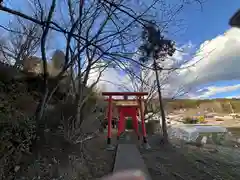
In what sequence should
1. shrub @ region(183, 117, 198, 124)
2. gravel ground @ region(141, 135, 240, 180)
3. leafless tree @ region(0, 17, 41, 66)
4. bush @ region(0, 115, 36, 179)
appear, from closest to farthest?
1. bush @ region(0, 115, 36, 179)
2. gravel ground @ region(141, 135, 240, 180)
3. leafless tree @ region(0, 17, 41, 66)
4. shrub @ region(183, 117, 198, 124)

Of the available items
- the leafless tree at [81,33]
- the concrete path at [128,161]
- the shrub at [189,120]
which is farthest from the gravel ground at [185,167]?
the shrub at [189,120]

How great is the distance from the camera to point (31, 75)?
234 inches

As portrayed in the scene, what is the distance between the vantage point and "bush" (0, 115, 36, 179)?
2834 mm

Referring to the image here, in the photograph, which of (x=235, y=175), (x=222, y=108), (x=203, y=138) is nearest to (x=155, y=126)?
(x=203, y=138)

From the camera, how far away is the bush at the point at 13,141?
283 centimetres

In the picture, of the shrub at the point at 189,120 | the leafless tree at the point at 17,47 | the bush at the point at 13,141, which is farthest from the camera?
the shrub at the point at 189,120

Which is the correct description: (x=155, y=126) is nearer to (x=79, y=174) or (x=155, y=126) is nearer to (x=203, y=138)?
(x=203, y=138)

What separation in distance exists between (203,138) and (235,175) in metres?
5.45

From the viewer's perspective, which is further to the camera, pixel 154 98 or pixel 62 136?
pixel 154 98

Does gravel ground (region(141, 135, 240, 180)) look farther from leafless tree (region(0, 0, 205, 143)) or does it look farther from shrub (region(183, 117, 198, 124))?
shrub (region(183, 117, 198, 124))

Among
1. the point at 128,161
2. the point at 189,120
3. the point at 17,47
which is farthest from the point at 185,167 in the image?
the point at 189,120

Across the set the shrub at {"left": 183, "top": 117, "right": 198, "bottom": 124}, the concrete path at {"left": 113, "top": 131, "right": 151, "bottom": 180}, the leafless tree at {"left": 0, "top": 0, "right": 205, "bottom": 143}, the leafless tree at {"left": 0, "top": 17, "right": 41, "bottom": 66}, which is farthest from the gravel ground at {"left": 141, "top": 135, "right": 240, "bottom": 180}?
the shrub at {"left": 183, "top": 117, "right": 198, "bottom": 124}

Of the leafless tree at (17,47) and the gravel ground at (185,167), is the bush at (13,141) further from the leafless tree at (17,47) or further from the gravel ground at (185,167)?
the leafless tree at (17,47)

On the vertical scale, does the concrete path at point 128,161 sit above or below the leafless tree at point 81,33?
below
